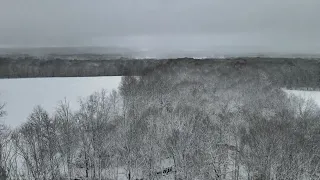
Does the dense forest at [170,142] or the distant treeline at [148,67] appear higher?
the distant treeline at [148,67]

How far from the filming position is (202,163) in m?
30.8

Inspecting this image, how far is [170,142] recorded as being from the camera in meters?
34.1

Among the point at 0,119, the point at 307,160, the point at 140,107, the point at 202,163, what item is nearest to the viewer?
the point at 307,160

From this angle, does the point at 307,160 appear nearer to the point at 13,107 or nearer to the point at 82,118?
the point at 82,118

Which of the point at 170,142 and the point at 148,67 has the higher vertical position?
the point at 148,67

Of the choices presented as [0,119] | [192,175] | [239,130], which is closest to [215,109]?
[239,130]

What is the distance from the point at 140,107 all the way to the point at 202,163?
55.6 feet

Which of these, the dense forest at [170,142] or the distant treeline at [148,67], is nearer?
the dense forest at [170,142]

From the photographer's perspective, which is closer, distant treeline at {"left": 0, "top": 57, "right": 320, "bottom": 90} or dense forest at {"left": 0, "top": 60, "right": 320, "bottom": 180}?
dense forest at {"left": 0, "top": 60, "right": 320, "bottom": 180}

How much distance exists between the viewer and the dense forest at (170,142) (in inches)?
1197

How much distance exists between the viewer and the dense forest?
30406 mm

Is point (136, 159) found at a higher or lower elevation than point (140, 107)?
lower

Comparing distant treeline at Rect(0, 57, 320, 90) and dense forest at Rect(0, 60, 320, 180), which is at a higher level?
distant treeline at Rect(0, 57, 320, 90)

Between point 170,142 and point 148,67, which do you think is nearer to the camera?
point 170,142
